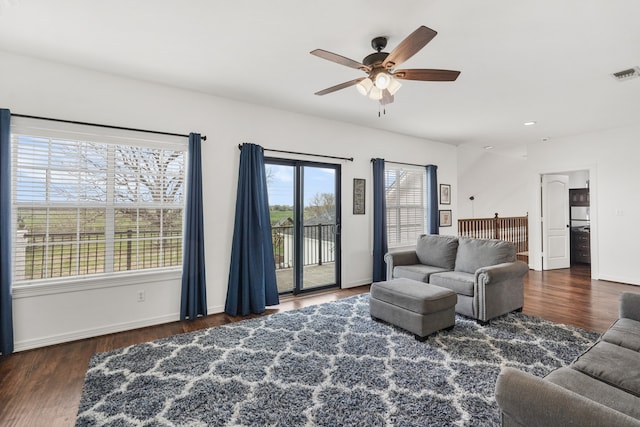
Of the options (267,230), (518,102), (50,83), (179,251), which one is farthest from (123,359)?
(518,102)

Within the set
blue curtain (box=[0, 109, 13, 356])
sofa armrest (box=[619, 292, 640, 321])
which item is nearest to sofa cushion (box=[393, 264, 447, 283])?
sofa armrest (box=[619, 292, 640, 321])

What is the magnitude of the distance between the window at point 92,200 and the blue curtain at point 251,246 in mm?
675

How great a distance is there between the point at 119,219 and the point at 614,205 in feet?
24.5

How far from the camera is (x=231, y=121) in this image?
3949 mm

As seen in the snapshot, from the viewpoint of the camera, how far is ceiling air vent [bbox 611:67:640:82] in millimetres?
3078

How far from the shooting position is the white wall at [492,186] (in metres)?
7.80

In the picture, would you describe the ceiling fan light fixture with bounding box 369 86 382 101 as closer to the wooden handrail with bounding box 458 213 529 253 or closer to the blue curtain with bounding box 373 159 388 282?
the blue curtain with bounding box 373 159 388 282

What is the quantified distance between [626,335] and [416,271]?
220 cm

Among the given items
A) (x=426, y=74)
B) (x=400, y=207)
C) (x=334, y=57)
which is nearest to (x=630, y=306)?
(x=426, y=74)

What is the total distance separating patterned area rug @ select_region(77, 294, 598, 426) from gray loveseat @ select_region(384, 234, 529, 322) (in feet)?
0.81

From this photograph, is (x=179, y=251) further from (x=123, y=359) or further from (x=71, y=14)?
(x=71, y=14)

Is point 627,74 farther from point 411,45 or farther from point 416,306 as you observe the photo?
point 416,306

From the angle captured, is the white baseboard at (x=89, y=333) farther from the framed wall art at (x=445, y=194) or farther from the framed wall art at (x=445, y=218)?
the framed wall art at (x=445, y=194)

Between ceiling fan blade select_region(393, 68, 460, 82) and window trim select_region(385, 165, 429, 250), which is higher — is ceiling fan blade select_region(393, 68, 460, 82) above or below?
above
